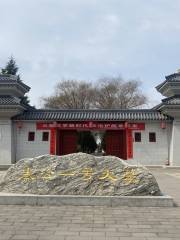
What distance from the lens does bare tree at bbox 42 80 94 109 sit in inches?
1719

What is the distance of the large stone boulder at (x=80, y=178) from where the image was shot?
8.50 m

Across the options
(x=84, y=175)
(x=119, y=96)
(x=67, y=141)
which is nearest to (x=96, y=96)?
(x=119, y=96)

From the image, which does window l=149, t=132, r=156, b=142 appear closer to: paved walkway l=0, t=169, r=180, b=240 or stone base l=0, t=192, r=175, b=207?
stone base l=0, t=192, r=175, b=207

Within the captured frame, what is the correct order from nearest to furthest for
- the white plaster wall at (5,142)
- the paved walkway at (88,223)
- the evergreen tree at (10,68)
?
the paved walkway at (88,223)
the white plaster wall at (5,142)
the evergreen tree at (10,68)

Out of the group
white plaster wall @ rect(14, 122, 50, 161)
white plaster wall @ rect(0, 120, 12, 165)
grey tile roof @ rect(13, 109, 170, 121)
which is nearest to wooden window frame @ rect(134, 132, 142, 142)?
grey tile roof @ rect(13, 109, 170, 121)

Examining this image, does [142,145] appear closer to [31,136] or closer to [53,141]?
[53,141]

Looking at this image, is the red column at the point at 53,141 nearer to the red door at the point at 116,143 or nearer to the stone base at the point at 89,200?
the red door at the point at 116,143

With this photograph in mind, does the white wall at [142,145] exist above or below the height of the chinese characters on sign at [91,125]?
below

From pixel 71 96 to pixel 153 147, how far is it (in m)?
23.8

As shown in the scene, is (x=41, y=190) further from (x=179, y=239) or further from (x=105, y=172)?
(x=179, y=239)

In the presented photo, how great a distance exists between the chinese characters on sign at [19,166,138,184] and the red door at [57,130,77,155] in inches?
534

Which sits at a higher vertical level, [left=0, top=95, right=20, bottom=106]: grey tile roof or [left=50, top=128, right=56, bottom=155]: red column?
[left=0, top=95, right=20, bottom=106]: grey tile roof

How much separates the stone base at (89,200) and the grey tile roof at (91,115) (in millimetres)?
13606

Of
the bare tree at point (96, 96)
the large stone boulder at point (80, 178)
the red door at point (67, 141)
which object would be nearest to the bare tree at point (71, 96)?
the bare tree at point (96, 96)
